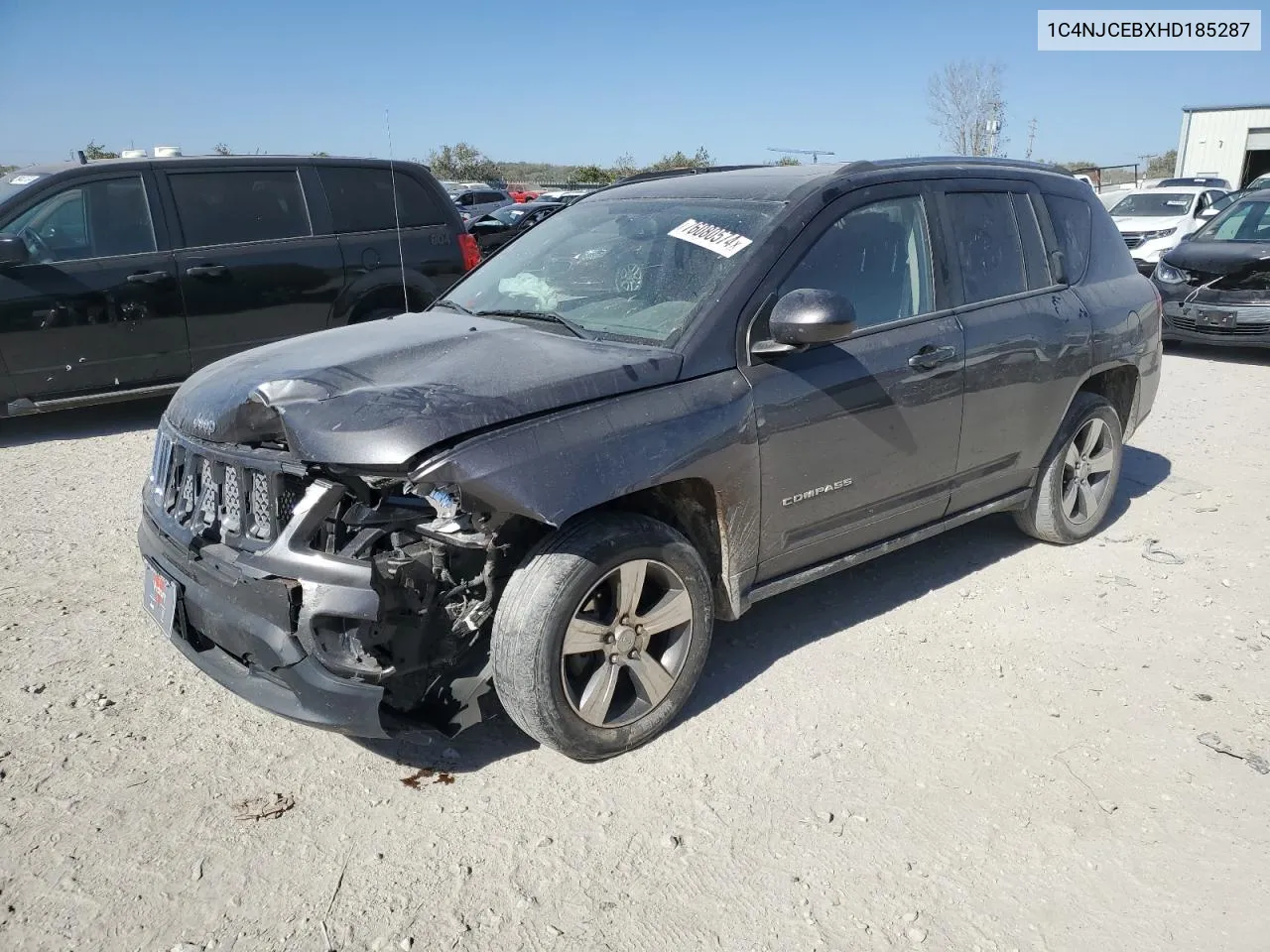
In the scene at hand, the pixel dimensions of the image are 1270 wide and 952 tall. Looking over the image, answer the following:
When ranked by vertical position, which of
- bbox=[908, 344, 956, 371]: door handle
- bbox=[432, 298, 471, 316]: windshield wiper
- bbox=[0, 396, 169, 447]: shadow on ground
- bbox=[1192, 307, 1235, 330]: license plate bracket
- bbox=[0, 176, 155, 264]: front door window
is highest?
bbox=[0, 176, 155, 264]: front door window

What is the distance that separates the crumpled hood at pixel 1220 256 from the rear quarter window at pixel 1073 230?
6.22 m

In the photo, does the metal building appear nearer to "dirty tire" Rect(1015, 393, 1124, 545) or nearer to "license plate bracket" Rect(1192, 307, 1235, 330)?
"license plate bracket" Rect(1192, 307, 1235, 330)

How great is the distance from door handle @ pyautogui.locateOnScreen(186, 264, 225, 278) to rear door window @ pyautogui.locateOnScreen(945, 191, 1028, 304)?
17.2 feet

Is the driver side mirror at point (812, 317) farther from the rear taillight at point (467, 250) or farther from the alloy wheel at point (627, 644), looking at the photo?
the rear taillight at point (467, 250)

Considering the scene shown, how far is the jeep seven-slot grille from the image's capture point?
2.83 m

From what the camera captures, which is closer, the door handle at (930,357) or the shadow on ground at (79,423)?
the door handle at (930,357)

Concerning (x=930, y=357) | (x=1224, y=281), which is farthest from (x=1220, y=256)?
(x=930, y=357)

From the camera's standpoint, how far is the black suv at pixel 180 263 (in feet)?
21.7

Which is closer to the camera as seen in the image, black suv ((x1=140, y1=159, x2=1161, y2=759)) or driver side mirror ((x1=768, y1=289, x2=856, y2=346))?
black suv ((x1=140, y1=159, x2=1161, y2=759))

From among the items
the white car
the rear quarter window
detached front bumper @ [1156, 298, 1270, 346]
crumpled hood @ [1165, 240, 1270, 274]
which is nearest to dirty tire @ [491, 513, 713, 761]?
the rear quarter window

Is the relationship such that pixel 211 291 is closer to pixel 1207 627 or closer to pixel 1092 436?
pixel 1092 436

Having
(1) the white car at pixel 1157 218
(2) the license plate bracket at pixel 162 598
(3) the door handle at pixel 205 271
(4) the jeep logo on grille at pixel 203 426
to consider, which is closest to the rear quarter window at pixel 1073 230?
(4) the jeep logo on grille at pixel 203 426

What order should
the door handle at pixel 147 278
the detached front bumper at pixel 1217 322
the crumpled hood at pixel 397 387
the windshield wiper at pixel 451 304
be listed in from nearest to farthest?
the crumpled hood at pixel 397 387 → the windshield wiper at pixel 451 304 → the door handle at pixel 147 278 → the detached front bumper at pixel 1217 322

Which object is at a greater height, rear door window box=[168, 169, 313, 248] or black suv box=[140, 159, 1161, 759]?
rear door window box=[168, 169, 313, 248]
